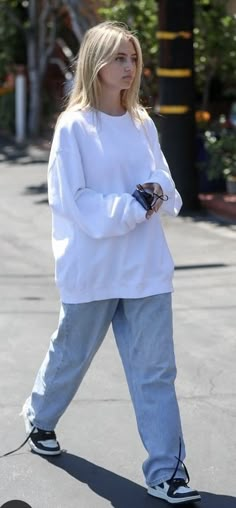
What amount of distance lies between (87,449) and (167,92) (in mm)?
8015

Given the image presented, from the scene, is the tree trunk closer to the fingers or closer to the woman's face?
the woman's face

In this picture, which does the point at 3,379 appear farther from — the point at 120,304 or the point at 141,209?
the point at 141,209

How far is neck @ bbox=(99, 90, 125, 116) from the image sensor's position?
416 centimetres

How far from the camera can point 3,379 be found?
595 centimetres

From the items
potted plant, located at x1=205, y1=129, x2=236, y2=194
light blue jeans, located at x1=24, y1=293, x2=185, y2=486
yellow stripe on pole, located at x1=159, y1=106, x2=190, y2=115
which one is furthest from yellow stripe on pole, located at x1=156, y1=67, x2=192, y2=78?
light blue jeans, located at x1=24, y1=293, x2=185, y2=486

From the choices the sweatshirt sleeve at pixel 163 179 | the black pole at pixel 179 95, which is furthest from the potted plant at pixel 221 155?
the sweatshirt sleeve at pixel 163 179

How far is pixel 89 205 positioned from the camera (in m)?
4.05

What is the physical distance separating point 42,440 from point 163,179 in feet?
4.49

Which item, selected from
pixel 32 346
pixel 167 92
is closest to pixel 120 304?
pixel 32 346

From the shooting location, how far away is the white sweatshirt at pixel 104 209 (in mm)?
4051

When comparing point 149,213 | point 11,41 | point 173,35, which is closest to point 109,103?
point 149,213

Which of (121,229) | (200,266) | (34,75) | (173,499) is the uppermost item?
(121,229)

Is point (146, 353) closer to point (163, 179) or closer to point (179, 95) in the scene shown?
point (163, 179)

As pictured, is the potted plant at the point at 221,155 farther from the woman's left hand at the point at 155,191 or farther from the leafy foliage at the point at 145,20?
the woman's left hand at the point at 155,191
